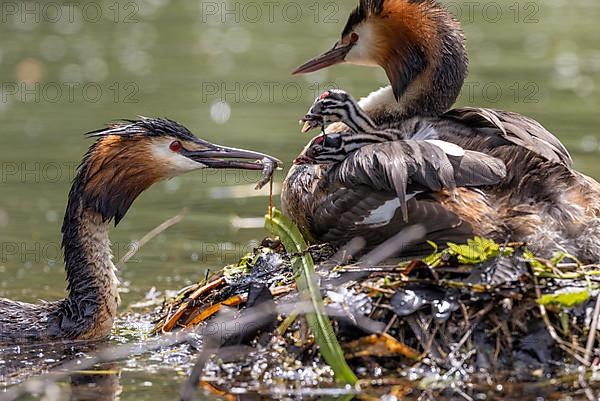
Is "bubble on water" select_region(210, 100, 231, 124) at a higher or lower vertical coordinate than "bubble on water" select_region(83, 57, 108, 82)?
lower

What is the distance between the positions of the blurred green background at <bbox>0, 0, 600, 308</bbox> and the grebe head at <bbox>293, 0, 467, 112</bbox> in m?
2.05

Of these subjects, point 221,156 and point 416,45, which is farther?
point 416,45

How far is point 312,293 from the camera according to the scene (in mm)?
5801

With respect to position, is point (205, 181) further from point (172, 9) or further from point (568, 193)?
point (172, 9)

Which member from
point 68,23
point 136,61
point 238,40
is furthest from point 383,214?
point 68,23

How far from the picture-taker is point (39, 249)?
9.15 metres

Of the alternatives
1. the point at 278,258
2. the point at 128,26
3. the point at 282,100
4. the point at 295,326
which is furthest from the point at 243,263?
the point at 128,26

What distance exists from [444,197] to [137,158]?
5.76ft

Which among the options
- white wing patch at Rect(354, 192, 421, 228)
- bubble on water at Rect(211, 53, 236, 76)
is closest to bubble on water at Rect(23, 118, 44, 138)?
bubble on water at Rect(211, 53, 236, 76)

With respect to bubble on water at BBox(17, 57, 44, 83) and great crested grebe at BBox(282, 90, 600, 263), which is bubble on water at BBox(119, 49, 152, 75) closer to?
bubble on water at BBox(17, 57, 44, 83)

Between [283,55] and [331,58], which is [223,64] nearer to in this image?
[283,55]

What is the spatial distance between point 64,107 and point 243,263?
772 centimetres

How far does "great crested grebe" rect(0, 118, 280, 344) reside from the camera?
6734 millimetres

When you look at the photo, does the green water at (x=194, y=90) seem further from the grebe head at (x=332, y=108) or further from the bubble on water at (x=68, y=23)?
the grebe head at (x=332, y=108)
